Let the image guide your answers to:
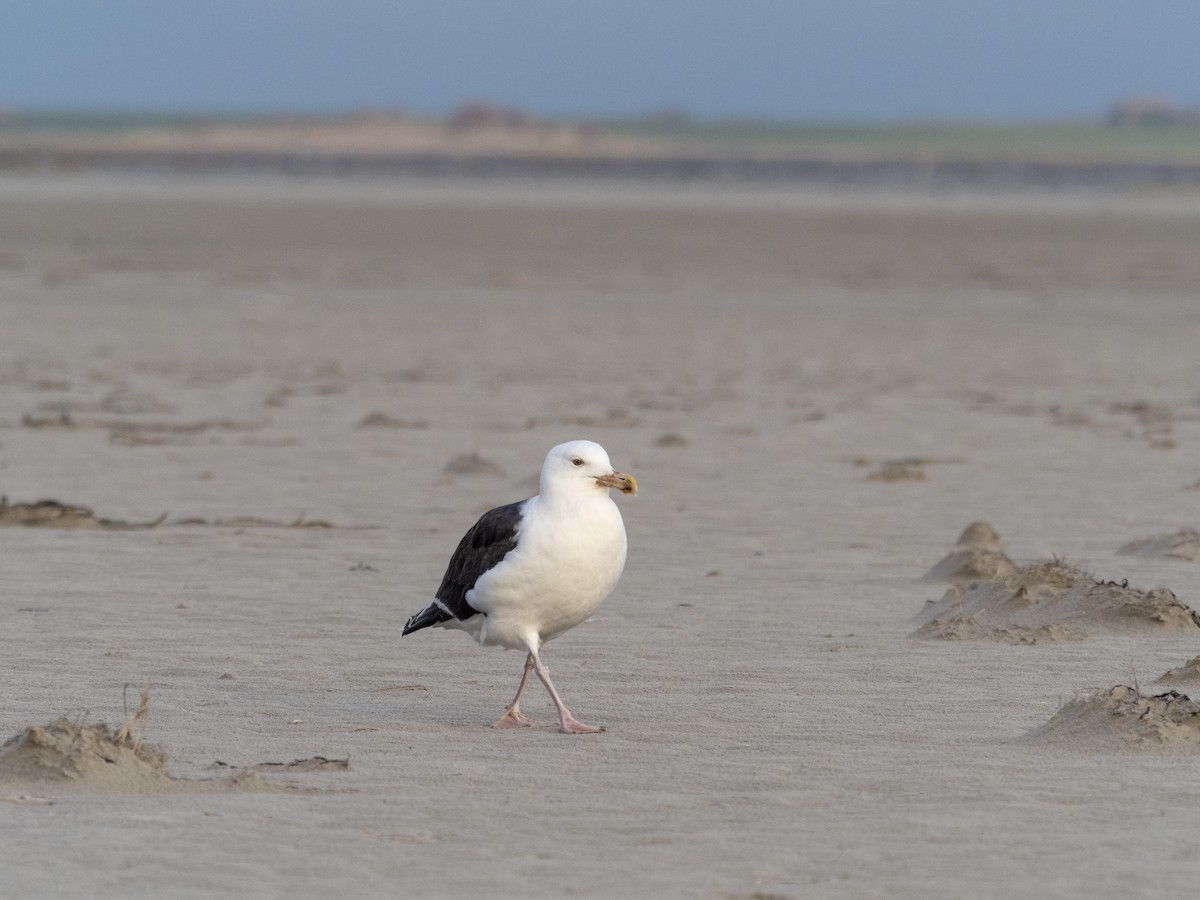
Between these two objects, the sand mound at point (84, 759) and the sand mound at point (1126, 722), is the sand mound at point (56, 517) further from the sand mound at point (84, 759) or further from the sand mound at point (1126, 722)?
the sand mound at point (1126, 722)

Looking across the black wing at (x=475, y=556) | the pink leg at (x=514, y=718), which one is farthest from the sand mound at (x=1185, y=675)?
the black wing at (x=475, y=556)

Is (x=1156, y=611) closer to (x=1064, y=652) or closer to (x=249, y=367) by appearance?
(x=1064, y=652)

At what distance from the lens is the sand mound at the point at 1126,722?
5.71m

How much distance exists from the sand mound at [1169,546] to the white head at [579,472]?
402 centimetres

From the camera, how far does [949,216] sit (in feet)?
151

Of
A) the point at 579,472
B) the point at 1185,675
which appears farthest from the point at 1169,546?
the point at 579,472

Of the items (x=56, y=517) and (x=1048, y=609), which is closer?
(x=1048, y=609)

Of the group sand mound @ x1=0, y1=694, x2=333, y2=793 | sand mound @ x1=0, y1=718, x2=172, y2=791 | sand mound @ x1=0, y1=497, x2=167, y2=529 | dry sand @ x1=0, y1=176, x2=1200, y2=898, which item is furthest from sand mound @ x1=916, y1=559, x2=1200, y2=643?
sand mound @ x1=0, y1=497, x2=167, y2=529

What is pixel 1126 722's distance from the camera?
5.80m

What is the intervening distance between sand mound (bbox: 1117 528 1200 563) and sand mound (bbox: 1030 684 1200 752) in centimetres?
322

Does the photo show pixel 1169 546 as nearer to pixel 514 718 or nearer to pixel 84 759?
pixel 514 718

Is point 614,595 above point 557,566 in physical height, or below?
below

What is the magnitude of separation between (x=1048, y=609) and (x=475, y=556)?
266cm

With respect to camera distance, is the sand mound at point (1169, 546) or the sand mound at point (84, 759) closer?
the sand mound at point (84, 759)
